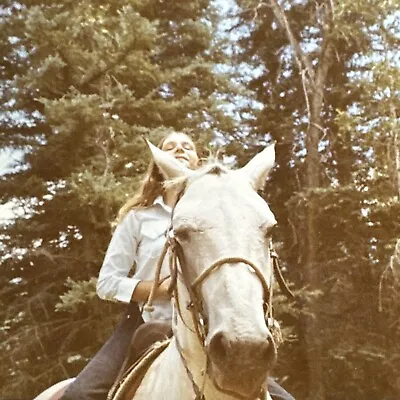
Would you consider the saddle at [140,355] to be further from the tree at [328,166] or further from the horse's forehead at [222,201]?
the tree at [328,166]

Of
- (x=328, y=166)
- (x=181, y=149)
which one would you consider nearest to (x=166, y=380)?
(x=181, y=149)

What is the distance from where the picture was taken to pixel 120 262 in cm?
324

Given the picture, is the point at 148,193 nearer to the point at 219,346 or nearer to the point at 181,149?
the point at 181,149

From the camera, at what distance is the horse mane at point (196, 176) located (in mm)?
2256

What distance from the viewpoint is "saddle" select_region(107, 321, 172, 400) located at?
2680 mm

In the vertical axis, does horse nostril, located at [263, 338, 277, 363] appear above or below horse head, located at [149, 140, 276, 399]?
below

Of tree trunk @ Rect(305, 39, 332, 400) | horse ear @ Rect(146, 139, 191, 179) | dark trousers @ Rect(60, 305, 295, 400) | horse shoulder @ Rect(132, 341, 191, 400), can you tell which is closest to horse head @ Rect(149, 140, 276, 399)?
horse ear @ Rect(146, 139, 191, 179)

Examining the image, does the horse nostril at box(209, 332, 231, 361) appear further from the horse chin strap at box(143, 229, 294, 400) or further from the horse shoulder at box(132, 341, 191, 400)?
the horse shoulder at box(132, 341, 191, 400)

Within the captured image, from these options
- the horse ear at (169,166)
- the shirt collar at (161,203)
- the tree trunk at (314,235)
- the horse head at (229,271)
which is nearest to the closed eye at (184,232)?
the horse head at (229,271)

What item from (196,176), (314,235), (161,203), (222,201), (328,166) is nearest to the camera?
(222,201)

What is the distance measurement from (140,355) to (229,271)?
1.29 meters

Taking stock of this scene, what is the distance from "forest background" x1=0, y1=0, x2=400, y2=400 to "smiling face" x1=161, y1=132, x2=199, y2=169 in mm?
5289

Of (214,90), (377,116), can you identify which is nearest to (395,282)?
(377,116)

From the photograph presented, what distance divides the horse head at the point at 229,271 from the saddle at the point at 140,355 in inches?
33.7
